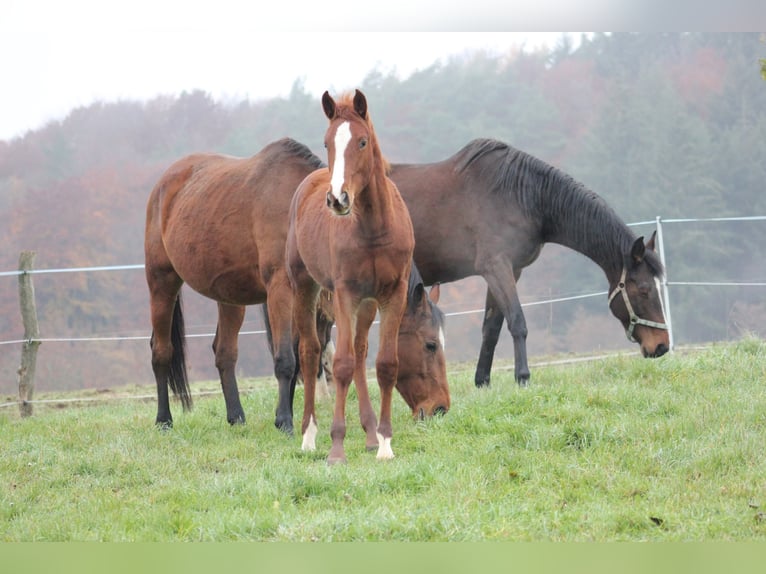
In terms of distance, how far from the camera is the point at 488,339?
7828 millimetres

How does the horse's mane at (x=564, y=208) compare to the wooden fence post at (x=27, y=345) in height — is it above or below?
above

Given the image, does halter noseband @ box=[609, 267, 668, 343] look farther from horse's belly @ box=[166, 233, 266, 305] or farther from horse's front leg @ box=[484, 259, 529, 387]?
horse's belly @ box=[166, 233, 266, 305]

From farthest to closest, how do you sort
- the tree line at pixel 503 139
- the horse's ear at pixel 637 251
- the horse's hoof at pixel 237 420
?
the tree line at pixel 503 139 < the horse's ear at pixel 637 251 < the horse's hoof at pixel 237 420

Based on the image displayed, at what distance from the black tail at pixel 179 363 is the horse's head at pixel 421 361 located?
80.0 inches

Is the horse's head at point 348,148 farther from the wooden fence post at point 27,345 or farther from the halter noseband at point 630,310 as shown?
the wooden fence post at point 27,345

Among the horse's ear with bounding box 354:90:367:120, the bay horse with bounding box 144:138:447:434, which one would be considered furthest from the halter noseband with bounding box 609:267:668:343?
the horse's ear with bounding box 354:90:367:120

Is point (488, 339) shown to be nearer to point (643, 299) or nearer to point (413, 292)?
point (643, 299)

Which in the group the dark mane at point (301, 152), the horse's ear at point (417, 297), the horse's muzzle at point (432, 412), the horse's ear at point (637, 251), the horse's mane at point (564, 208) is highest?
the dark mane at point (301, 152)

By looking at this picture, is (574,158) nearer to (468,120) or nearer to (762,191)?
(468,120)

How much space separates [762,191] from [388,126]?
12149 mm

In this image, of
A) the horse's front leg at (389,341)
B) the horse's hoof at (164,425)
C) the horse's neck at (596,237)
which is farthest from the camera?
the horse's neck at (596,237)

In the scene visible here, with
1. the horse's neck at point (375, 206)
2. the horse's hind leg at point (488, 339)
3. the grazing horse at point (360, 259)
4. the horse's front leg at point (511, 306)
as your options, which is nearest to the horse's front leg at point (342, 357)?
the grazing horse at point (360, 259)

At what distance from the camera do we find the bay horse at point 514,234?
7.47 meters

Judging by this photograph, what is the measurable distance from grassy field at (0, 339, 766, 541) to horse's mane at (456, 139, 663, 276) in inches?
49.5
